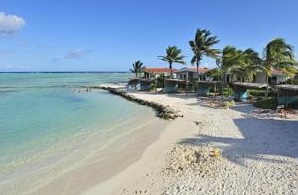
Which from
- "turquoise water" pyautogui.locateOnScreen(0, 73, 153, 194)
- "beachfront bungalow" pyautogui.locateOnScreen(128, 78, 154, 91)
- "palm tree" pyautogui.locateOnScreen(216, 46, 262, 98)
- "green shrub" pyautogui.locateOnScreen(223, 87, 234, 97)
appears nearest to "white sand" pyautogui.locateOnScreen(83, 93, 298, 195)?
"turquoise water" pyautogui.locateOnScreen(0, 73, 153, 194)

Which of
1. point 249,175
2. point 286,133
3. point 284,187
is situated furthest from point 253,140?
point 284,187

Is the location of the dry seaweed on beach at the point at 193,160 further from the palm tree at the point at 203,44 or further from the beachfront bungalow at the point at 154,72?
the beachfront bungalow at the point at 154,72

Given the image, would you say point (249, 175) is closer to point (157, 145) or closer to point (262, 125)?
point (157, 145)

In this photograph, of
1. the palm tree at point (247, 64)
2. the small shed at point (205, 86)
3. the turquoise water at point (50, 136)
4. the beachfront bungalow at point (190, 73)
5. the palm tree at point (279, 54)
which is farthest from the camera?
the beachfront bungalow at point (190, 73)

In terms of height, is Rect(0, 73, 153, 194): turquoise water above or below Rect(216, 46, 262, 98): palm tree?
below

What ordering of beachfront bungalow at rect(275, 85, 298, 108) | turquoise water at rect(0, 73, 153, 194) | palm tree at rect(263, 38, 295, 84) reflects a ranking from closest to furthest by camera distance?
turquoise water at rect(0, 73, 153, 194)
beachfront bungalow at rect(275, 85, 298, 108)
palm tree at rect(263, 38, 295, 84)

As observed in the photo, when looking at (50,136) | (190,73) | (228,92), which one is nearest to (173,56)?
(190,73)

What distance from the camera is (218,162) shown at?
1577 centimetres

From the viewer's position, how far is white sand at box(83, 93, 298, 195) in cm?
1297

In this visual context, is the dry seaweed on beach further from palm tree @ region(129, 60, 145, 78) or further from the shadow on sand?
palm tree @ region(129, 60, 145, 78)

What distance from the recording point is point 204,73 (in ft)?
202

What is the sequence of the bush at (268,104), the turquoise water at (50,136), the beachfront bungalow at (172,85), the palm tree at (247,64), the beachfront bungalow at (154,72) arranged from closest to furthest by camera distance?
the turquoise water at (50,136), the bush at (268,104), the palm tree at (247,64), the beachfront bungalow at (172,85), the beachfront bungalow at (154,72)

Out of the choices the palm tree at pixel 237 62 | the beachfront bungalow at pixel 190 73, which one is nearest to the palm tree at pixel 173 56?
the beachfront bungalow at pixel 190 73

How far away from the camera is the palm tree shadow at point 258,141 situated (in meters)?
16.6
